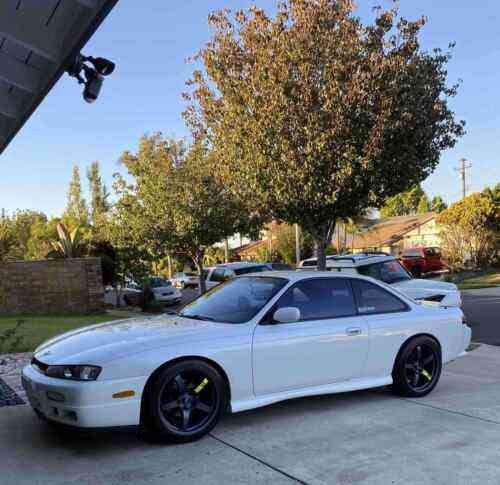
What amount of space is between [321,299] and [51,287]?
14402 mm

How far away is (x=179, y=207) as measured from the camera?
20.1m

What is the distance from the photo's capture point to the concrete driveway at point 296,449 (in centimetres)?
412

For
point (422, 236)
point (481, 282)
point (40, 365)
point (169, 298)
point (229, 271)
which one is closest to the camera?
point (40, 365)

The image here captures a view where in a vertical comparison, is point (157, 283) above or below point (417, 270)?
above

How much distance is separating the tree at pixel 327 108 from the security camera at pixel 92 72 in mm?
5138

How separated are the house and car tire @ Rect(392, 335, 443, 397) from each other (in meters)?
43.7

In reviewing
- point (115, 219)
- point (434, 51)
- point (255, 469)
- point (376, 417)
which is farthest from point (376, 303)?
point (115, 219)

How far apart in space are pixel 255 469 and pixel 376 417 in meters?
1.73

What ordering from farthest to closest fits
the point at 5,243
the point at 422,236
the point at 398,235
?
the point at 398,235 < the point at 422,236 < the point at 5,243

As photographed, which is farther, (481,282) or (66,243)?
(481,282)

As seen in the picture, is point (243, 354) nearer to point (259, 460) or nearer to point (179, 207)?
point (259, 460)

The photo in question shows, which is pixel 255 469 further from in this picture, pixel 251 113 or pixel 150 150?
pixel 150 150

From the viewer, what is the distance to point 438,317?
6570 mm

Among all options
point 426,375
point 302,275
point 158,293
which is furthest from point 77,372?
point 158,293
